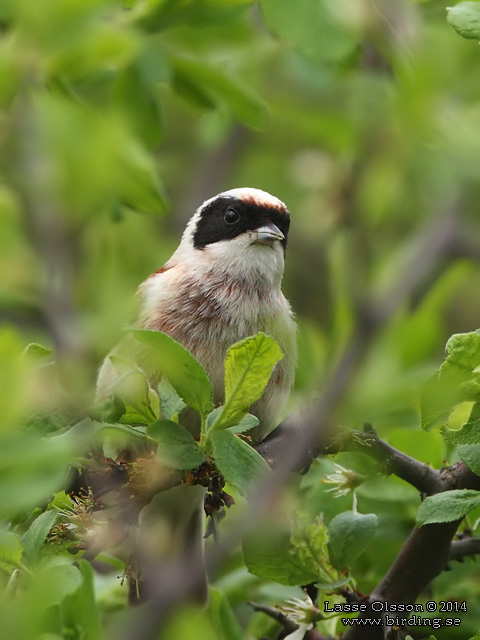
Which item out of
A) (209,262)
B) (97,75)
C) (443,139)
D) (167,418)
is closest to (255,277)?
(209,262)

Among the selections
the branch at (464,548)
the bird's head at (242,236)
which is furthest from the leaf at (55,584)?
the bird's head at (242,236)

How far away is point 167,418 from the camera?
219cm

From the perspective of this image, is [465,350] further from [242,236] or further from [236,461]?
[242,236]

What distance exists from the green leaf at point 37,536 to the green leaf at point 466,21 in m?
1.32

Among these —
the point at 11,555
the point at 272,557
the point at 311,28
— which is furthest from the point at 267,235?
the point at 11,555

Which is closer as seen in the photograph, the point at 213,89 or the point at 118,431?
the point at 118,431

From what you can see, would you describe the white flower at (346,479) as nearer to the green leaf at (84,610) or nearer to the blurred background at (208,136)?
the blurred background at (208,136)

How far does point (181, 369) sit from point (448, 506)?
0.63 metres

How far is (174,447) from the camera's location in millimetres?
2094

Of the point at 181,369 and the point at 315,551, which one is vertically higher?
the point at 181,369

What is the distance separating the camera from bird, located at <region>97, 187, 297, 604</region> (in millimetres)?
3855

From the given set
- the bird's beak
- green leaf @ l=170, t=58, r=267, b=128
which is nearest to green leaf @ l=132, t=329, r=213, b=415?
green leaf @ l=170, t=58, r=267, b=128

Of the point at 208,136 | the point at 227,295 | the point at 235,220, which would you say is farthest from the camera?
the point at 208,136

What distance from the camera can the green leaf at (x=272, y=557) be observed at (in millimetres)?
2305
